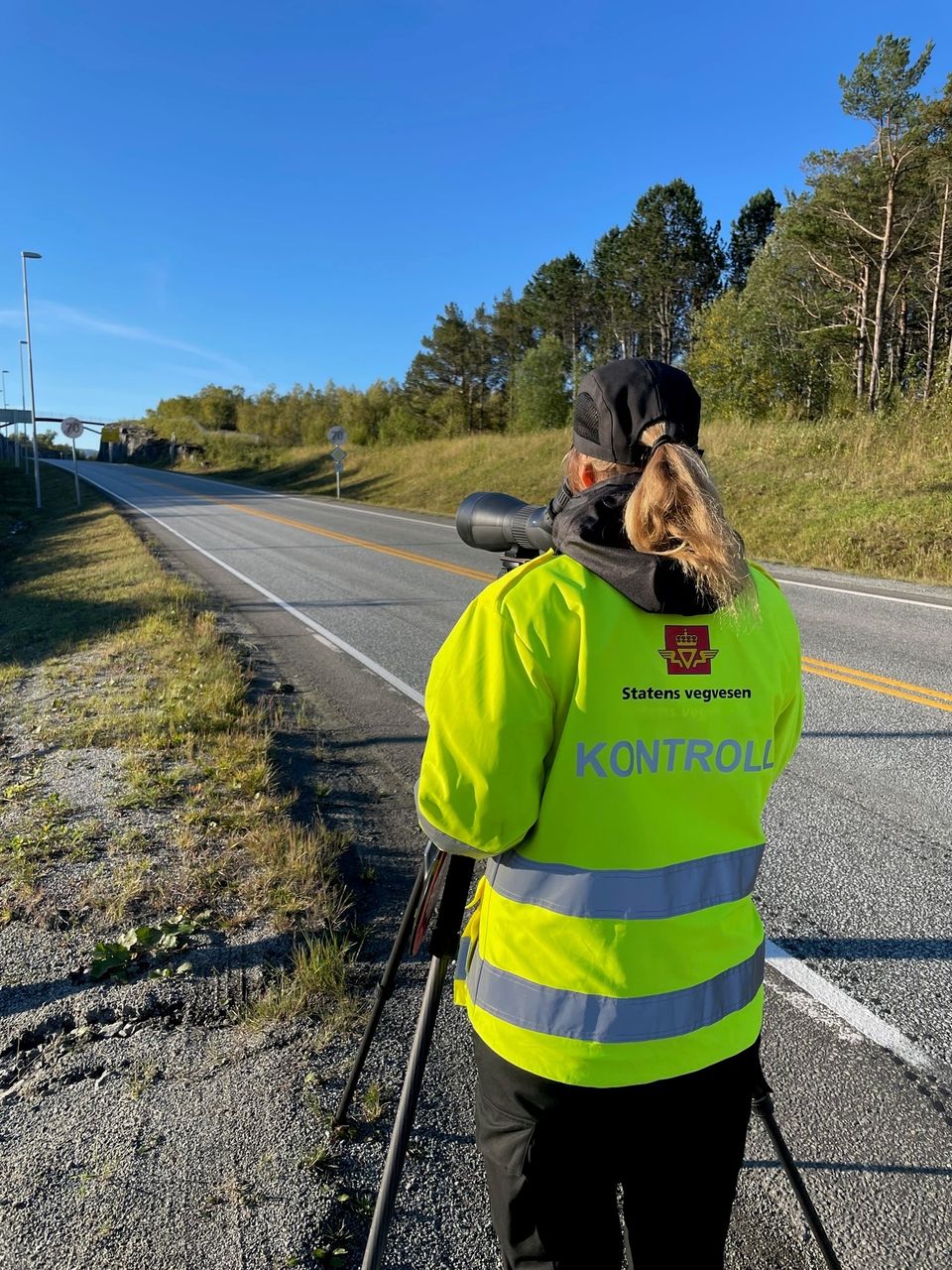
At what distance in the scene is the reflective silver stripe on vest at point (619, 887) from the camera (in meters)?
1.21

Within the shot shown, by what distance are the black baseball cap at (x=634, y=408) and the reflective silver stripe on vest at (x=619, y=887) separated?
0.68 meters

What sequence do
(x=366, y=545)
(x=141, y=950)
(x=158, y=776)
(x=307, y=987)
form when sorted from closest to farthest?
1. (x=307, y=987)
2. (x=141, y=950)
3. (x=158, y=776)
4. (x=366, y=545)

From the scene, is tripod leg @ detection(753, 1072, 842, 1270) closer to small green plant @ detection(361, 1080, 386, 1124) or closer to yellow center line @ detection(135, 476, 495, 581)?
small green plant @ detection(361, 1080, 386, 1124)

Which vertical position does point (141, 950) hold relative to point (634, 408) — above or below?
below

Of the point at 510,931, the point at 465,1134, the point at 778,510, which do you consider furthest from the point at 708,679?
the point at 778,510

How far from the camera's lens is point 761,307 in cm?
3055

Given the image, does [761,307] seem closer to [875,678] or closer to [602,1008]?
[875,678]

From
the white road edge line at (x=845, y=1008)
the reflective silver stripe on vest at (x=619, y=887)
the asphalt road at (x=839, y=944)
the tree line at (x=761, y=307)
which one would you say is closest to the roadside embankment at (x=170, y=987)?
the asphalt road at (x=839, y=944)

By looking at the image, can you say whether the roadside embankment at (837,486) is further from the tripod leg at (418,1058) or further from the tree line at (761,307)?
the tripod leg at (418,1058)

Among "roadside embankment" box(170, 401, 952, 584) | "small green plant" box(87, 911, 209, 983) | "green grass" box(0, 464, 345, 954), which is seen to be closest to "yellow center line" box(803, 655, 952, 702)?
"green grass" box(0, 464, 345, 954)

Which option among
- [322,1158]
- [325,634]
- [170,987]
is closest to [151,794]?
[170,987]

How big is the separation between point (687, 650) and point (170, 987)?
2269 mm

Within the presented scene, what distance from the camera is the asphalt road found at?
6.31 feet

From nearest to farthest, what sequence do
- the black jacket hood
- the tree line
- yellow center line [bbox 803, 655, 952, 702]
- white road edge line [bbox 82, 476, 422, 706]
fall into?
1. the black jacket hood
2. yellow center line [bbox 803, 655, 952, 702]
3. white road edge line [bbox 82, 476, 422, 706]
4. the tree line
